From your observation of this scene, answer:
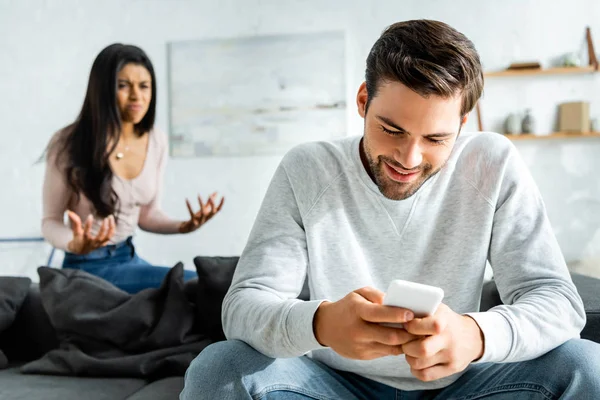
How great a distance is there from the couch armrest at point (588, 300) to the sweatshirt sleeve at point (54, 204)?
6.08 ft

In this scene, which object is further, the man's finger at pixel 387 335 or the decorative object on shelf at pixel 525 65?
the decorative object on shelf at pixel 525 65

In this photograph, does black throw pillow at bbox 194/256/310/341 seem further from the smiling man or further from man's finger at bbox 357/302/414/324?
man's finger at bbox 357/302/414/324

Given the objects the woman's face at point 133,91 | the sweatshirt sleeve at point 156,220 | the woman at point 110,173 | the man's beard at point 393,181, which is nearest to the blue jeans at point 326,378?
the man's beard at point 393,181

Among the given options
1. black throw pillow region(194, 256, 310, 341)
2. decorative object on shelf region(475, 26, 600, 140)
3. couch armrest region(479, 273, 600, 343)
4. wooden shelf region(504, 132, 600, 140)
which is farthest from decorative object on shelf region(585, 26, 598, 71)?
black throw pillow region(194, 256, 310, 341)

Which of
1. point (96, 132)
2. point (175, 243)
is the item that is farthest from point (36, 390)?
point (175, 243)

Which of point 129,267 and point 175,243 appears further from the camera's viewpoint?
point 175,243

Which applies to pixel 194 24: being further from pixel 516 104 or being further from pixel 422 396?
pixel 422 396

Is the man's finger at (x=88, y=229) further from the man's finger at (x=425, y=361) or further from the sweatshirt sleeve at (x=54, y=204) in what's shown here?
the man's finger at (x=425, y=361)

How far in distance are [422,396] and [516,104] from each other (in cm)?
285

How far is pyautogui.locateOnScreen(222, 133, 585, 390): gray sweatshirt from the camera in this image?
128cm

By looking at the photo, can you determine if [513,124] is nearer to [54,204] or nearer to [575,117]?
[575,117]

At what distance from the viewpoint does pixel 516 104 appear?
150 inches

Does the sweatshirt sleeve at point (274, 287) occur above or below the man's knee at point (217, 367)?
above

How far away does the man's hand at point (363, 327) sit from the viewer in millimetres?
988
